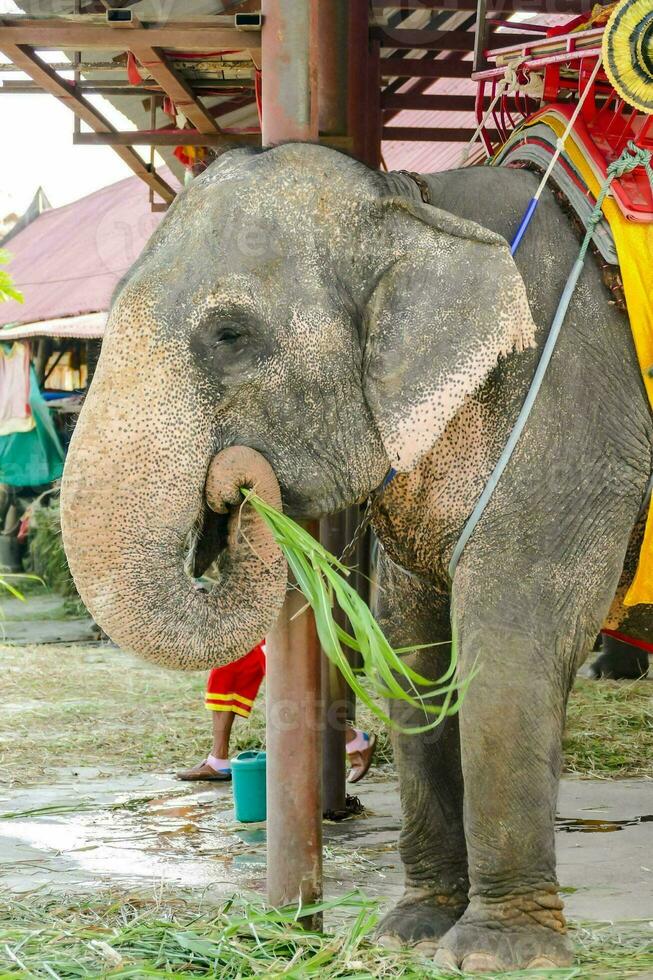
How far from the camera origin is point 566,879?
4.25 meters

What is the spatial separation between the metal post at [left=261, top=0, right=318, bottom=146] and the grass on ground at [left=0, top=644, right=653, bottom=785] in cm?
346

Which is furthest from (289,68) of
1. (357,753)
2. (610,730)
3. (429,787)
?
(610,730)

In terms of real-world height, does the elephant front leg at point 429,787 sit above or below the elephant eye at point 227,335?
below

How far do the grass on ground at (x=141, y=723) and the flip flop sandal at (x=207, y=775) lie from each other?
0.36 meters

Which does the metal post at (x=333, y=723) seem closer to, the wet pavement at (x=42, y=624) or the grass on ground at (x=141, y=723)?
the grass on ground at (x=141, y=723)

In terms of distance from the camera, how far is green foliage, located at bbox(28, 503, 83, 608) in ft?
44.0

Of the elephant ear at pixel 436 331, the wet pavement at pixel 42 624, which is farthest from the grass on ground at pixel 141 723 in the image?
the elephant ear at pixel 436 331

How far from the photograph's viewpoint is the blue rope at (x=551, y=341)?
3.25 meters

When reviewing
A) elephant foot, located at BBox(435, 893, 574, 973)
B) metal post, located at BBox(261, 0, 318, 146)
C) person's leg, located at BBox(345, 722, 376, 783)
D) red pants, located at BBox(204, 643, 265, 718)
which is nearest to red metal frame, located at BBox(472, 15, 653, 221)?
metal post, located at BBox(261, 0, 318, 146)

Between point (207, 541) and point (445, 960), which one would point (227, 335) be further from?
point (445, 960)

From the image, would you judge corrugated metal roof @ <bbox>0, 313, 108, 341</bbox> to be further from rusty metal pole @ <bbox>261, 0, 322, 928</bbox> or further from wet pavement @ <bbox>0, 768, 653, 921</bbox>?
rusty metal pole @ <bbox>261, 0, 322, 928</bbox>

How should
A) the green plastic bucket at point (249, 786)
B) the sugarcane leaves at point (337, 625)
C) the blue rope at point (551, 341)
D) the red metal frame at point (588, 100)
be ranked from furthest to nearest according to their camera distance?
1. the green plastic bucket at point (249, 786)
2. the red metal frame at point (588, 100)
3. the blue rope at point (551, 341)
4. the sugarcane leaves at point (337, 625)

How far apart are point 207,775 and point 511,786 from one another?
117 inches

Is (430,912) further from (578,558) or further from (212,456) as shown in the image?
(212,456)
